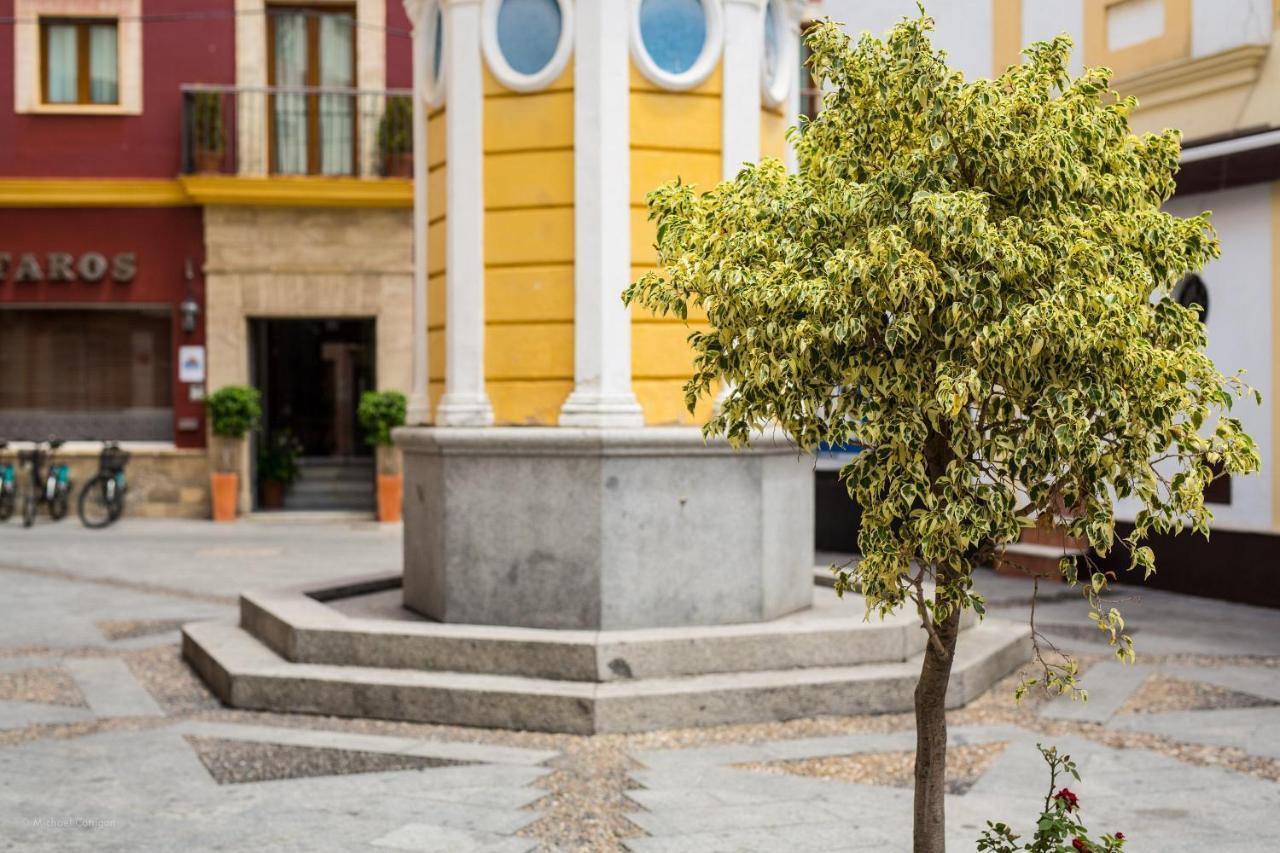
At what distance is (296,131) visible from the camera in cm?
2141

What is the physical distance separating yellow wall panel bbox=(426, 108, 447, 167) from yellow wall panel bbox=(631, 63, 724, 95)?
1.39 metres

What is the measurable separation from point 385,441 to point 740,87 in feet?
41.1

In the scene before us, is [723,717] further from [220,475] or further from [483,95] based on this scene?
[220,475]

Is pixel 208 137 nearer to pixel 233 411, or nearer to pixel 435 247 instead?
pixel 233 411

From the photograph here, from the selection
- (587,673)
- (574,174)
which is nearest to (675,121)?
(574,174)

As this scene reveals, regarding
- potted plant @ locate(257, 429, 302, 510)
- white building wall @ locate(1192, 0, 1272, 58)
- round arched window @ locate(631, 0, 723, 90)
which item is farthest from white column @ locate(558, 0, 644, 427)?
potted plant @ locate(257, 429, 302, 510)

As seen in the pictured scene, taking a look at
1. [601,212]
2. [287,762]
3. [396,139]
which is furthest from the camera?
[396,139]

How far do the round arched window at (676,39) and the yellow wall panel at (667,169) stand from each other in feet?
1.41

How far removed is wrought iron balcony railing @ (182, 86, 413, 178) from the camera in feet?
69.1

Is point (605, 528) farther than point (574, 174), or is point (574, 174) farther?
point (574, 174)

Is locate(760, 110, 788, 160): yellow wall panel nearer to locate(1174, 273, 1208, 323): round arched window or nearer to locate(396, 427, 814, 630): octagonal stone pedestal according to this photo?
locate(396, 427, 814, 630): octagonal stone pedestal

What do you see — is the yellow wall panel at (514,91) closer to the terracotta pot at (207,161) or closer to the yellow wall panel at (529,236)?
the yellow wall panel at (529,236)

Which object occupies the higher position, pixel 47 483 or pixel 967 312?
pixel 967 312

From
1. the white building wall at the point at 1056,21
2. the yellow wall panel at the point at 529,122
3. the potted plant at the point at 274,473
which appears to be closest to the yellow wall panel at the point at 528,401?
the yellow wall panel at the point at 529,122
